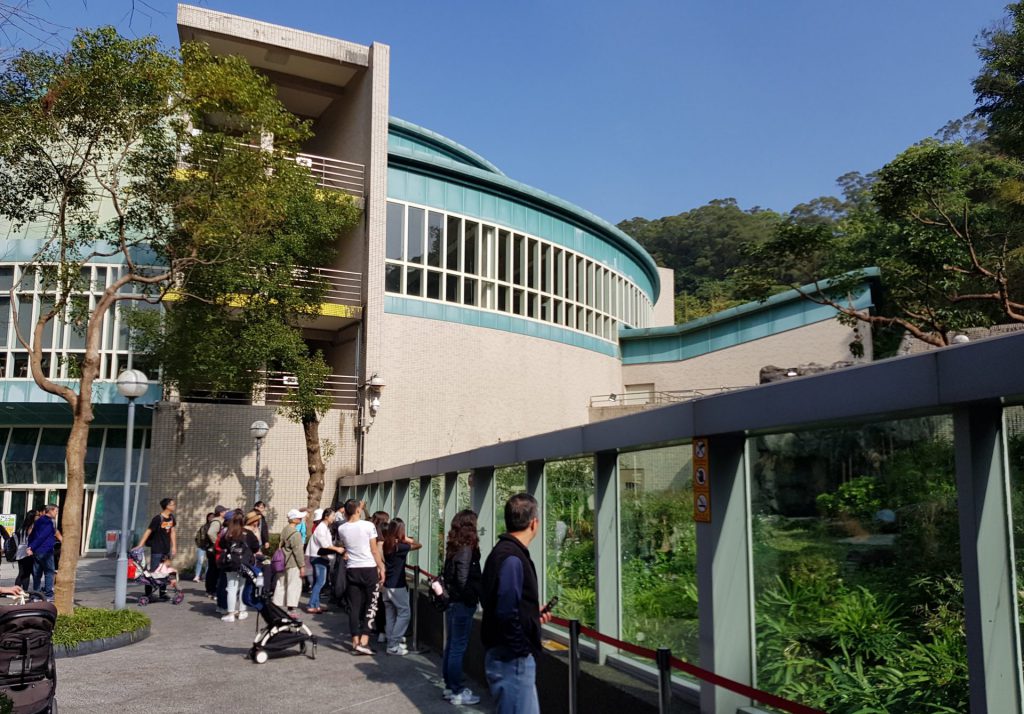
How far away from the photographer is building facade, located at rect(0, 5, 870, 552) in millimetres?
25469

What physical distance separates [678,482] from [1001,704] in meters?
2.90

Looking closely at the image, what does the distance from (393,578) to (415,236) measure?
18812 millimetres

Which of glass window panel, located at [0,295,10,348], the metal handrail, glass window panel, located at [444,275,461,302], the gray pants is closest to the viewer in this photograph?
the gray pants

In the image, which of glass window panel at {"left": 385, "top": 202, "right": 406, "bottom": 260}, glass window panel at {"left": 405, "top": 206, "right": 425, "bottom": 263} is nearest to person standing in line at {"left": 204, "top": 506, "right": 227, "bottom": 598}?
glass window panel at {"left": 385, "top": 202, "right": 406, "bottom": 260}

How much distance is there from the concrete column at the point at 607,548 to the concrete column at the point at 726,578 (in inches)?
65.6

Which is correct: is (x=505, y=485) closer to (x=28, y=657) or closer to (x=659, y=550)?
(x=659, y=550)

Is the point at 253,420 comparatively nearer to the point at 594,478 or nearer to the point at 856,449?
the point at 594,478

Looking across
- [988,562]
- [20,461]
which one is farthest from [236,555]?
[20,461]

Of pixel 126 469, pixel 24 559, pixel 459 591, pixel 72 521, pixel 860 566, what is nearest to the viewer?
pixel 860 566

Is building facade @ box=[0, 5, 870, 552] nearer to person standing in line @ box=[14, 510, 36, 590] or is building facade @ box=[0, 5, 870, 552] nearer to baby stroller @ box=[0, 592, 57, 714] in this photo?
person standing in line @ box=[14, 510, 36, 590]

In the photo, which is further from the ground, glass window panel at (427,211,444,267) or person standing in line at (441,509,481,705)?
glass window panel at (427,211,444,267)

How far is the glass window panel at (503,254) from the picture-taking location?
30.7 metres

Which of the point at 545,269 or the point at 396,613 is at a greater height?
the point at 545,269

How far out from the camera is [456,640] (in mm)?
8211
